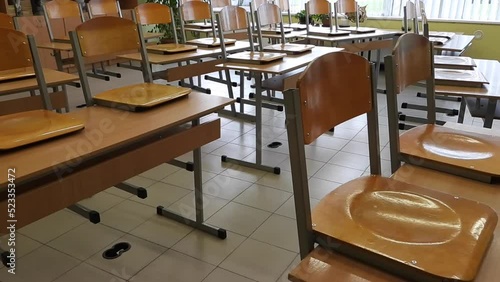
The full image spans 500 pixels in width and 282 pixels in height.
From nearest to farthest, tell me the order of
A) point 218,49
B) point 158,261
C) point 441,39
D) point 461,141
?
point 461,141 → point 158,261 → point 218,49 → point 441,39

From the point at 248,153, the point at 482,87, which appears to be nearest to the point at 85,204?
the point at 248,153

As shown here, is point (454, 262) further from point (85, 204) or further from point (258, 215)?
point (85, 204)

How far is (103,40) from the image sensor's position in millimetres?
1832

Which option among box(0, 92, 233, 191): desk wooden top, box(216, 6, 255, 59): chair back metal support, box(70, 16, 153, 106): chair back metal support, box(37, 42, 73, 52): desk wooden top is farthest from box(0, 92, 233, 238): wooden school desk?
box(37, 42, 73, 52): desk wooden top

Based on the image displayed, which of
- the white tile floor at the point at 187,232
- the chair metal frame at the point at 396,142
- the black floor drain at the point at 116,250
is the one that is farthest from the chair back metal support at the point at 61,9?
the chair metal frame at the point at 396,142

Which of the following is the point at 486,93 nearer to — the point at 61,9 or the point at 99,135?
the point at 99,135

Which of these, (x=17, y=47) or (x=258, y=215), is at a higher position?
(x=17, y=47)

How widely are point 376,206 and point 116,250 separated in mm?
1336

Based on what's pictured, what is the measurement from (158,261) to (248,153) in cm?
134

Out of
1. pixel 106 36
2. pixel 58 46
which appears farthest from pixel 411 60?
pixel 58 46

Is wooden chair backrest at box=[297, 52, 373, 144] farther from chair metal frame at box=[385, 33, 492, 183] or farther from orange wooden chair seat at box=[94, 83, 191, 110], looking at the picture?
orange wooden chair seat at box=[94, 83, 191, 110]

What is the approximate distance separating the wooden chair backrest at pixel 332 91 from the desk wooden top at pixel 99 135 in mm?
543

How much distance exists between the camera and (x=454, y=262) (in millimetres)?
A: 819

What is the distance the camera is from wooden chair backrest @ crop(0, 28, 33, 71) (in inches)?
63.6
